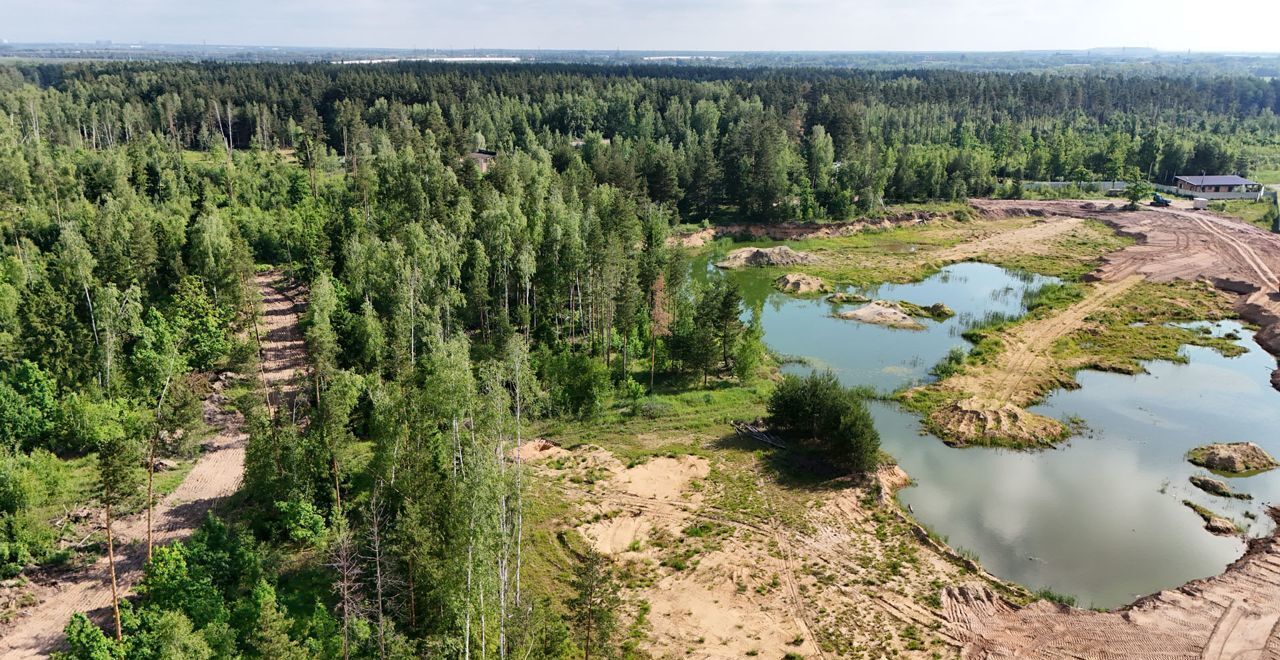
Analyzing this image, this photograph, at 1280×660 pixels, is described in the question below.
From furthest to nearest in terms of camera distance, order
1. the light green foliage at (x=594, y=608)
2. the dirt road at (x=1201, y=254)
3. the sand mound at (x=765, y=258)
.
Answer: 1. the sand mound at (x=765, y=258)
2. the dirt road at (x=1201, y=254)
3. the light green foliage at (x=594, y=608)

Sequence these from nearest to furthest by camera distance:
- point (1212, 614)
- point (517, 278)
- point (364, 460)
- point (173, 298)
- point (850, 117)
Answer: point (1212, 614), point (364, 460), point (173, 298), point (517, 278), point (850, 117)

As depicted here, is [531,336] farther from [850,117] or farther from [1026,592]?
[850,117]

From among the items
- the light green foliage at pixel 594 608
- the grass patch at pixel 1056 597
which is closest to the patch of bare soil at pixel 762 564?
the light green foliage at pixel 594 608

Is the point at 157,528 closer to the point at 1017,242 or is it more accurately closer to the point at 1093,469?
the point at 1093,469

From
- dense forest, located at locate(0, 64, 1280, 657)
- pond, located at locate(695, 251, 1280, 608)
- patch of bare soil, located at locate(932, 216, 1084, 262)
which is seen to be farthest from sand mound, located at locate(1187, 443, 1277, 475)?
patch of bare soil, located at locate(932, 216, 1084, 262)

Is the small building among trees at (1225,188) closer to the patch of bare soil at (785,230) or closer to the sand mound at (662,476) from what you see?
the patch of bare soil at (785,230)

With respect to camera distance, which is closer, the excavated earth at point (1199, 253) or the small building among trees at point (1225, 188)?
the excavated earth at point (1199, 253)

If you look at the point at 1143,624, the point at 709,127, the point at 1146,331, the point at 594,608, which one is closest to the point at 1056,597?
the point at 1143,624

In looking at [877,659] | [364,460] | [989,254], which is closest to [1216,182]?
[989,254]
